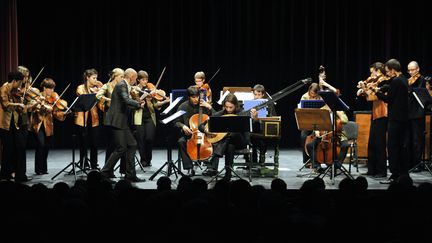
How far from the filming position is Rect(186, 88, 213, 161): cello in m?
9.29

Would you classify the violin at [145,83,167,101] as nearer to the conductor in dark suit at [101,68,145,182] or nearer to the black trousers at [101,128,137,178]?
the conductor in dark suit at [101,68,145,182]

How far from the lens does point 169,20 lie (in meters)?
13.9

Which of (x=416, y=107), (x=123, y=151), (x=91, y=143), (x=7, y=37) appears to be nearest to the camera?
(x=123, y=151)

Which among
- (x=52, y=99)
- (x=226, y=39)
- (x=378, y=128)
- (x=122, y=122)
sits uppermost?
(x=226, y=39)

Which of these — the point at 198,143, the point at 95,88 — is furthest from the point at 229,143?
the point at 95,88

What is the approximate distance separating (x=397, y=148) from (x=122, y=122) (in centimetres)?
416

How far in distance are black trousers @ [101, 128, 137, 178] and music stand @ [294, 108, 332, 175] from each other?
2.59 m

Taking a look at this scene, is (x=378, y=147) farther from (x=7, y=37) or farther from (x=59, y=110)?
(x=7, y=37)

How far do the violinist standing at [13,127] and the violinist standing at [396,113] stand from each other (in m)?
5.37

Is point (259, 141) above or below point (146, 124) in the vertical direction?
below

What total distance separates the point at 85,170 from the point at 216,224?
→ 20.1 ft

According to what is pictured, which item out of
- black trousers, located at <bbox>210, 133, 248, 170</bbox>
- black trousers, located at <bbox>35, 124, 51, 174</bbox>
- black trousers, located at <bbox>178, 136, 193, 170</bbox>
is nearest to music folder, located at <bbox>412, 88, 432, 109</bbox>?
black trousers, located at <bbox>210, 133, 248, 170</bbox>

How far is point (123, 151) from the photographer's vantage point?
868 cm

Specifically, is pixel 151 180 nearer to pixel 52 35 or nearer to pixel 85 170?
pixel 85 170
